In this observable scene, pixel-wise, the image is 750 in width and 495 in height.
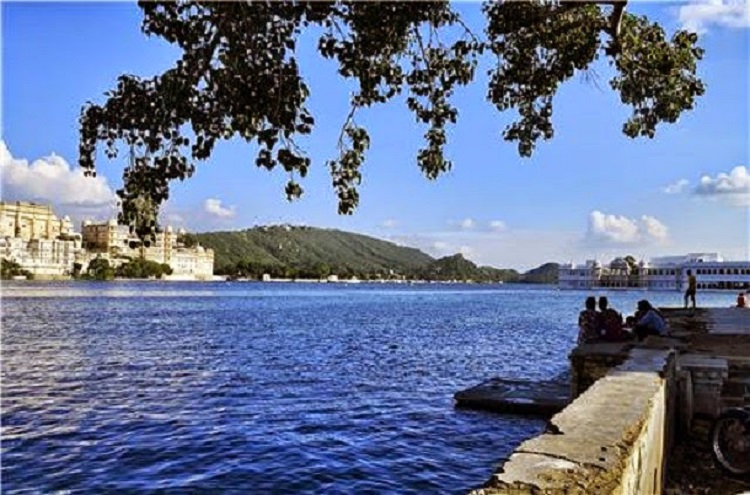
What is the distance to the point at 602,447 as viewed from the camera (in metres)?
5.52

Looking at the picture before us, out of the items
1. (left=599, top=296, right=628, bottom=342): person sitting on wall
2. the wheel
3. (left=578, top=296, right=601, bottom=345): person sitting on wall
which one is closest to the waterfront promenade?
the wheel

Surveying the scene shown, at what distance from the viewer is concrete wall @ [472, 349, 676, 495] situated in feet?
15.2

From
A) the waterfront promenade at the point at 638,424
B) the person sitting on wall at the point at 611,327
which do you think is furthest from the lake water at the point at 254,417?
the waterfront promenade at the point at 638,424

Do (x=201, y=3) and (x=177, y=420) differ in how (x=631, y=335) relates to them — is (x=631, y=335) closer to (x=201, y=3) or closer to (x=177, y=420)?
(x=177, y=420)

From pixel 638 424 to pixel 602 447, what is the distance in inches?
44.4

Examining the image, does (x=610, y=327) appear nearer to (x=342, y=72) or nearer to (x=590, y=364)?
(x=590, y=364)

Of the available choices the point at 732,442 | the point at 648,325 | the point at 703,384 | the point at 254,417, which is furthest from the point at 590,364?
the point at 254,417

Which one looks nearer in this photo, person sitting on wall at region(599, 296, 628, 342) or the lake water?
the lake water

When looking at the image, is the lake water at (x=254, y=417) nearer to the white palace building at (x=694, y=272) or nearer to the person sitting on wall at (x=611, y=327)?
the person sitting on wall at (x=611, y=327)

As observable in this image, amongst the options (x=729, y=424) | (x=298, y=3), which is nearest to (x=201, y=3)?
(x=298, y=3)

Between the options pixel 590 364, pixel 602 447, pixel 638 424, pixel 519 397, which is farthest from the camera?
pixel 519 397

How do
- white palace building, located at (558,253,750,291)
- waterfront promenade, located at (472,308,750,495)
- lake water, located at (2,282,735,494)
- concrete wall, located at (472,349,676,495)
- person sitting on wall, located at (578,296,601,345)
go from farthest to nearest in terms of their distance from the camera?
white palace building, located at (558,253,750,291) → person sitting on wall, located at (578,296,601,345) → lake water, located at (2,282,735,494) → waterfront promenade, located at (472,308,750,495) → concrete wall, located at (472,349,676,495)

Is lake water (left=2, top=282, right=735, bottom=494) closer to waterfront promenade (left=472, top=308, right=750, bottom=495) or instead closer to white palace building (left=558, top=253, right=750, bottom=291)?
waterfront promenade (left=472, top=308, right=750, bottom=495)

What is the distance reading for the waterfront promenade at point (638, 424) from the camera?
4.86m
